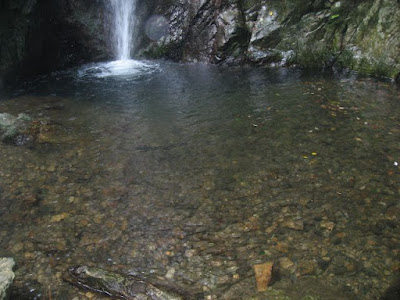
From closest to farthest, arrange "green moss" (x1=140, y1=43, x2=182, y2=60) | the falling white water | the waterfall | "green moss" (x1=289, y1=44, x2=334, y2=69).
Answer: "green moss" (x1=289, y1=44, x2=334, y2=69) < the falling white water < "green moss" (x1=140, y1=43, x2=182, y2=60) < the waterfall

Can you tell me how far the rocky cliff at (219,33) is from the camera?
9.17 metres

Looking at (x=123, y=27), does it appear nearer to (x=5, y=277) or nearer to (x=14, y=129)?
(x=14, y=129)

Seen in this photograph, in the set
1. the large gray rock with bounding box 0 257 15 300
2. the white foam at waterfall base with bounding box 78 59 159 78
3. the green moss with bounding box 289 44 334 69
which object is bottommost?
the large gray rock with bounding box 0 257 15 300

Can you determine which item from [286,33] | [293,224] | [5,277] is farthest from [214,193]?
[286,33]

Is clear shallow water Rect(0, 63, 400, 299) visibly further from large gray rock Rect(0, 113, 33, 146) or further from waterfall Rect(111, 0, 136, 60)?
waterfall Rect(111, 0, 136, 60)

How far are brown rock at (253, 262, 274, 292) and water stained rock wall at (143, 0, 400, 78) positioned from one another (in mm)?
7757

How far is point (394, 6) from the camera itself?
357 inches

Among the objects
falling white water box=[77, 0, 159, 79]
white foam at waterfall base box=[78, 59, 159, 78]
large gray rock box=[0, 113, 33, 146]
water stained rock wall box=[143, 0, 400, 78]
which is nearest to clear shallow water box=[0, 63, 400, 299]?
large gray rock box=[0, 113, 33, 146]

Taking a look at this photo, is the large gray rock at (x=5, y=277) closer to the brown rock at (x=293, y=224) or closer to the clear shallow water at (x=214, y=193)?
the clear shallow water at (x=214, y=193)

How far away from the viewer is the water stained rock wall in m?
9.27

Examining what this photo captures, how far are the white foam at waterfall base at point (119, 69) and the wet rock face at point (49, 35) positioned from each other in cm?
60

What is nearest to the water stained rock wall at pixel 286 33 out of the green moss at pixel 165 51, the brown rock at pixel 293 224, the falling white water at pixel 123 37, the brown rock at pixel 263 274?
the green moss at pixel 165 51

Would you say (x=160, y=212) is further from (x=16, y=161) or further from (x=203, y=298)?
(x=16, y=161)

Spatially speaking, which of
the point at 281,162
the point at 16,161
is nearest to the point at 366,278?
the point at 281,162
